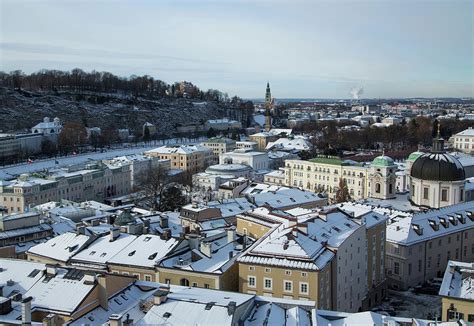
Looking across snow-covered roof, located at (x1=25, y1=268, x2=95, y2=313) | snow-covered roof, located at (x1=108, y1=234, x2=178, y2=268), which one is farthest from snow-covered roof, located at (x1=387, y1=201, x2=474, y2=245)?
snow-covered roof, located at (x1=25, y1=268, x2=95, y2=313)

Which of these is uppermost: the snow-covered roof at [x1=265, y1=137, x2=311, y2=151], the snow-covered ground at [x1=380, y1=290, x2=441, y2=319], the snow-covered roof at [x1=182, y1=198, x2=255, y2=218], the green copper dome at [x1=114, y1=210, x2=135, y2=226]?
the green copper dome at [x1=114, y1=210, x2=135, y2=226]

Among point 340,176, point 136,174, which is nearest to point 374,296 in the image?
point 340,176

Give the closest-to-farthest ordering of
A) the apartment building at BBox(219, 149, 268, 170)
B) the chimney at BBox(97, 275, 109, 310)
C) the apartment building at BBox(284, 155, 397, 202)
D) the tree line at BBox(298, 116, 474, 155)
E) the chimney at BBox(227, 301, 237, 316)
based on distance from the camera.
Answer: the chimney at BBox(227, 301, 237, 316), the chimney at BBox(97, 275, 109, 310), the apartment building at BBox(284, 155, 397, 202), the apartment building at BBox(219, 149, 268, 170), the tree line at BBox(298, 116, 474, 155)

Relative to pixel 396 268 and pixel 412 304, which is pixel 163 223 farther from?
pixel 412 304

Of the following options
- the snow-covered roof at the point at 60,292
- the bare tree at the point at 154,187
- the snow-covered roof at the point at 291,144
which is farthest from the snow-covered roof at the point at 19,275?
the snow-covered roof at the point at 291,144

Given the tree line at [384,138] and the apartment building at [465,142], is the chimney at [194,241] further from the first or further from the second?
the apartment building at [465,142]

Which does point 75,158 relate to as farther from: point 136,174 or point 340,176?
point 340,176

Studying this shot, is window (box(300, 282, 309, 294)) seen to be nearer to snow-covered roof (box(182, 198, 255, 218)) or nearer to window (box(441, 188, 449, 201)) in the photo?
snow-covered roof (box(182, 198, 255, 218))

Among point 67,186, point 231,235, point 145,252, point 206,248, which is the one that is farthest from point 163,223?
point 67,186
